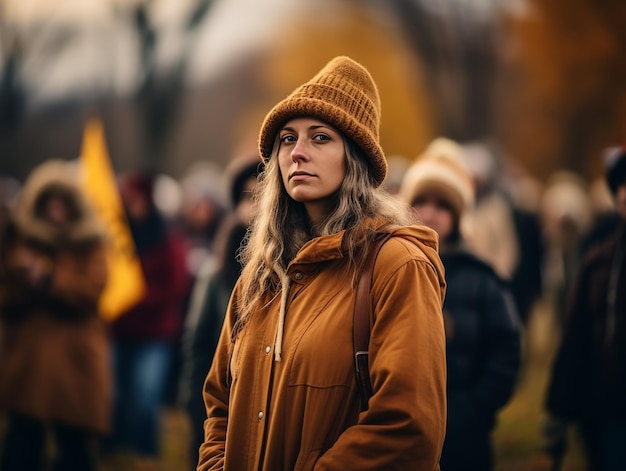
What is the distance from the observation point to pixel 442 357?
3162mm

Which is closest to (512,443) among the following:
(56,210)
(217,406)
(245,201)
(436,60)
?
(245,201)

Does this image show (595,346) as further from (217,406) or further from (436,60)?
(436,60)

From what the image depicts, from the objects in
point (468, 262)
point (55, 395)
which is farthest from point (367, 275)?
point (55, 395)

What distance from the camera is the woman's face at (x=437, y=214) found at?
18.1 ft

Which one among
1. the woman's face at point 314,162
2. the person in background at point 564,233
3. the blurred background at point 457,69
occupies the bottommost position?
the woman's face at point 314,162

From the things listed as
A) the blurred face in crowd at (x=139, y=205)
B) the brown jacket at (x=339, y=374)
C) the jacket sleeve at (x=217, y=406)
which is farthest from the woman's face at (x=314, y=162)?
the blurred face in crowd at (x=139, y=205)

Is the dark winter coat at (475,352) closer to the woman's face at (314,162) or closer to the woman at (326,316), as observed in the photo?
the woman at (326,316)

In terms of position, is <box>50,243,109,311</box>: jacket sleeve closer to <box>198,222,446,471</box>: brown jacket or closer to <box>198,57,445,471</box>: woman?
<box>198,57,445,471</box>: woman

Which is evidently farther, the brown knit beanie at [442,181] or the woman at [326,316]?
the brown knit beanie at [442,181]

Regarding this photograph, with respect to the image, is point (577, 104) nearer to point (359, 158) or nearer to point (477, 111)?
point (477, 111)

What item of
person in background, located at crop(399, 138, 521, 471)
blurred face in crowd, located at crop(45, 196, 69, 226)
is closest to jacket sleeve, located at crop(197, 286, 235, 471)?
person in background, located at crop(399, 138, 521, 471)

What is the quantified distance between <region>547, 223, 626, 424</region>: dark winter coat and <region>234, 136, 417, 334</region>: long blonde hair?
7.30 feet

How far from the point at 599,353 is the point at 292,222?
270 cm

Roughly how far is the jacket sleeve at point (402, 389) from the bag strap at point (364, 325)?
0.03 m
